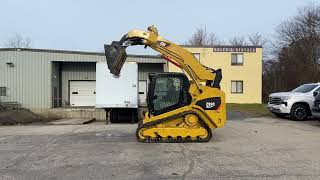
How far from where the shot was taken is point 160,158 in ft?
36.3

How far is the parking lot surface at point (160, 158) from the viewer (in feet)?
30.2

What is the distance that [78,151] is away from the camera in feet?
40.7

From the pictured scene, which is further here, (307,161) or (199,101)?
(199,101)

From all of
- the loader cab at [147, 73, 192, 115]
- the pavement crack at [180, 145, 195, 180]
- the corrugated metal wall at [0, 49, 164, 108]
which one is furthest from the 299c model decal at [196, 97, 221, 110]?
the corrugated metal wall at [0, 49, 164, 108]

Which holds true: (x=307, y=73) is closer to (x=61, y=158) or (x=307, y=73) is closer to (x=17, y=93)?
(x=17, y=93)

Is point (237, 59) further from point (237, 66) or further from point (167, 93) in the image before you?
point (167, 93)

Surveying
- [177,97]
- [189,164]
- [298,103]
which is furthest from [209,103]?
[298,103]

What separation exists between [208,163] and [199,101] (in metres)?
4.14

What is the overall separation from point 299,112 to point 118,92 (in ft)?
34.4

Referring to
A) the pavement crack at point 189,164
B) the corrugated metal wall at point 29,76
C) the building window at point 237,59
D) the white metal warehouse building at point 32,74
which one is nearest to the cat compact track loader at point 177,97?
the pavement crack at point 189,164

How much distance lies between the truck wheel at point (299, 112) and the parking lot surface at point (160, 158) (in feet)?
26.6

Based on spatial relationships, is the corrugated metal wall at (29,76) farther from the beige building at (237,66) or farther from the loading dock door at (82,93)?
the beige building at (237,66)

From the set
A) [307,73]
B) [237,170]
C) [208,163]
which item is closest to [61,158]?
[208,163]

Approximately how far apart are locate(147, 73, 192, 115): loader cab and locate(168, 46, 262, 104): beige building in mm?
34264
